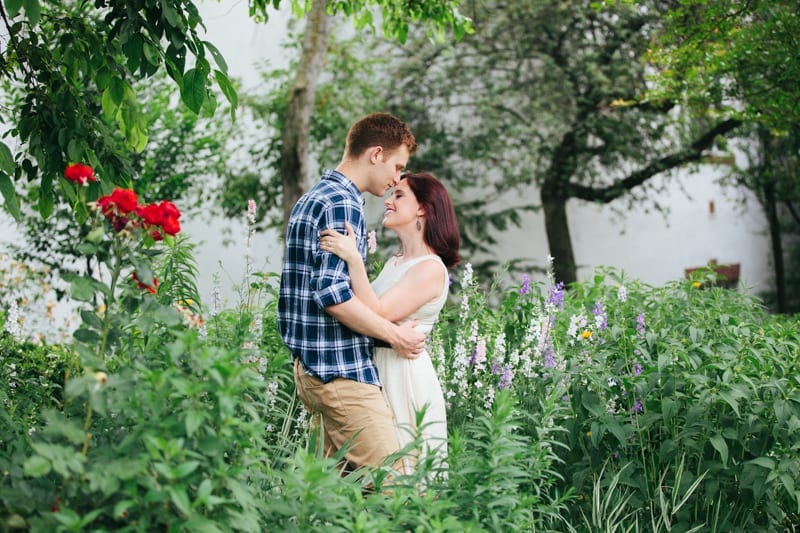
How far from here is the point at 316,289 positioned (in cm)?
327

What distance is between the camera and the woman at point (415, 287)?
3.52 m

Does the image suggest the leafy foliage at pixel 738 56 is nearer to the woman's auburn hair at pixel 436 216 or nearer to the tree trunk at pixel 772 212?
the woman's auburn hair at pixel 436 216

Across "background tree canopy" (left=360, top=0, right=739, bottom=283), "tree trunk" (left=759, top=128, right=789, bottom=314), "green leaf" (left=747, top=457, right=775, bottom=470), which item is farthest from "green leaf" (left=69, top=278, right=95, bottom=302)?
"tree trunk" (left=759, top=128, right=789, bottom=314)

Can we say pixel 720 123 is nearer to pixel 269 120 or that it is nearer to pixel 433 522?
pixel 269 120

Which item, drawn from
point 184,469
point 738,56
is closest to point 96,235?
point 184,469

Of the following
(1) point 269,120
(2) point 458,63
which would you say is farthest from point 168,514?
(2) point 458,63

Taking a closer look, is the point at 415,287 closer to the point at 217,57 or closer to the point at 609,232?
the point at 217,57

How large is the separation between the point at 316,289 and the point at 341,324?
20 cm

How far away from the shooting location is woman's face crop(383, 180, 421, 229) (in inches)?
145

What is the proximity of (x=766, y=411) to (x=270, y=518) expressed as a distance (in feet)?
7.39

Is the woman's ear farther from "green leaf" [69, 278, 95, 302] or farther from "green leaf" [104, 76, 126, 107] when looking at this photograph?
"green leaf" [69, 278, 95, 302]

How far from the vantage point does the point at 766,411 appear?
3834 mm

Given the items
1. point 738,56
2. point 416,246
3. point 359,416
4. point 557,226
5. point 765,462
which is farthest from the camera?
point 557,226

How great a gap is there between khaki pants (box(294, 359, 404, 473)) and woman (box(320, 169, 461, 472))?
0.09m
